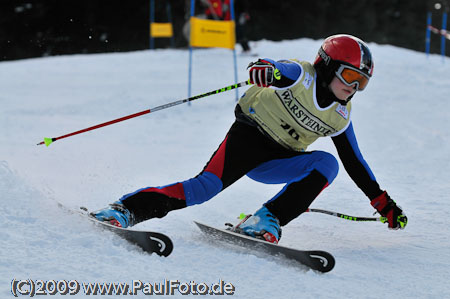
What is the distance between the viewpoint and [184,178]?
4.50 meters

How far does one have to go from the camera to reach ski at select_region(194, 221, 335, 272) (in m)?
2.29

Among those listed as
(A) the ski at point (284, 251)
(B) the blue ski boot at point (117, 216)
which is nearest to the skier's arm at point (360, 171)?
(A) the ski at point (284, 251)

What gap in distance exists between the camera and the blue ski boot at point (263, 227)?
255 cm

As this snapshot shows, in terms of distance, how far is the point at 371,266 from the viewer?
2557 mm

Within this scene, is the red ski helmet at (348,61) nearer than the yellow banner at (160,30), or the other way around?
the red ski helmet at (348,61)

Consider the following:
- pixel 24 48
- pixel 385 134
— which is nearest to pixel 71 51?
pixel 24 48

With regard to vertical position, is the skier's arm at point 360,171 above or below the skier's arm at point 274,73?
below

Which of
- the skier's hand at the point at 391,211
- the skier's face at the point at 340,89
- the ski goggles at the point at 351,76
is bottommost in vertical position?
the skier's hand at the point at 391,211

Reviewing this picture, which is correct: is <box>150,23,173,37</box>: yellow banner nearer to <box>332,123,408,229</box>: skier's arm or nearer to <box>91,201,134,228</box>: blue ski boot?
<box>332,123,408,229</box>: skier's arm

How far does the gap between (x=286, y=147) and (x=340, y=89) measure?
1.42 feet

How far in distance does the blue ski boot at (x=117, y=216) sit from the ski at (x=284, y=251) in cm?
40

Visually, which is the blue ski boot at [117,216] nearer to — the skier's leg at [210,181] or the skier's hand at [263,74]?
the skier's leg at [210,181]

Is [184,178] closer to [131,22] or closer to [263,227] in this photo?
[263,227]

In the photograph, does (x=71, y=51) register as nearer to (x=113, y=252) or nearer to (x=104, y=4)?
(x=104, y=4)
